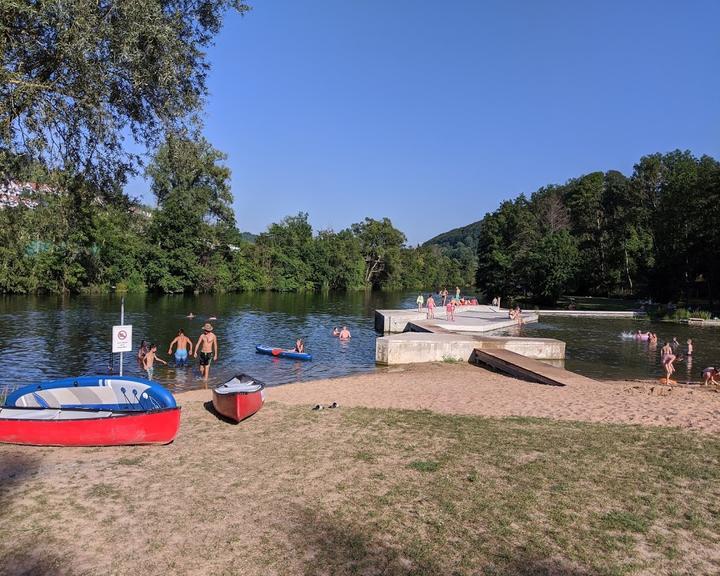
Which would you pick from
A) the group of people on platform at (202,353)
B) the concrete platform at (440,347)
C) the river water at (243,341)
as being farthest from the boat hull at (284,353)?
the group of people on platform at (202,353)

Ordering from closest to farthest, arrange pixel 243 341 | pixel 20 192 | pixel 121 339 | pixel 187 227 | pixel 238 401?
pixel 238 401 → pixel 20 192 → pixel 121 339 → pixel 243 341 → pixel 187 227

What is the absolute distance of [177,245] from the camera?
69375 mm

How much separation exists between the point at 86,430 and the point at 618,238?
75.4 m

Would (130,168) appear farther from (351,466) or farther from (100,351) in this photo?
(100,351)

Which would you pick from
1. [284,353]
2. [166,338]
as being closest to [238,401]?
[284,353]

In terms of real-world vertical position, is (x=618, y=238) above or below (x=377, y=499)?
above

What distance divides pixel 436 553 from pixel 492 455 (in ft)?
10.5

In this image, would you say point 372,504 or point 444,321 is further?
point 444,321

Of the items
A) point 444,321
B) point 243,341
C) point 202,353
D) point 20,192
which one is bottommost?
point 243,341

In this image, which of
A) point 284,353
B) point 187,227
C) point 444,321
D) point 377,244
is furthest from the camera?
point 377,244

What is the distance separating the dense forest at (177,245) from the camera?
10.9m

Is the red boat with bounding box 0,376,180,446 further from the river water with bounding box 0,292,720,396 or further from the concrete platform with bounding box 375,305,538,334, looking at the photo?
the concrete platform with bounding box 375,305,538,334

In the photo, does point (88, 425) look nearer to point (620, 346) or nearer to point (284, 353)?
point (284, 353)

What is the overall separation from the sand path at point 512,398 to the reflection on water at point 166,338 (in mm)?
3800
